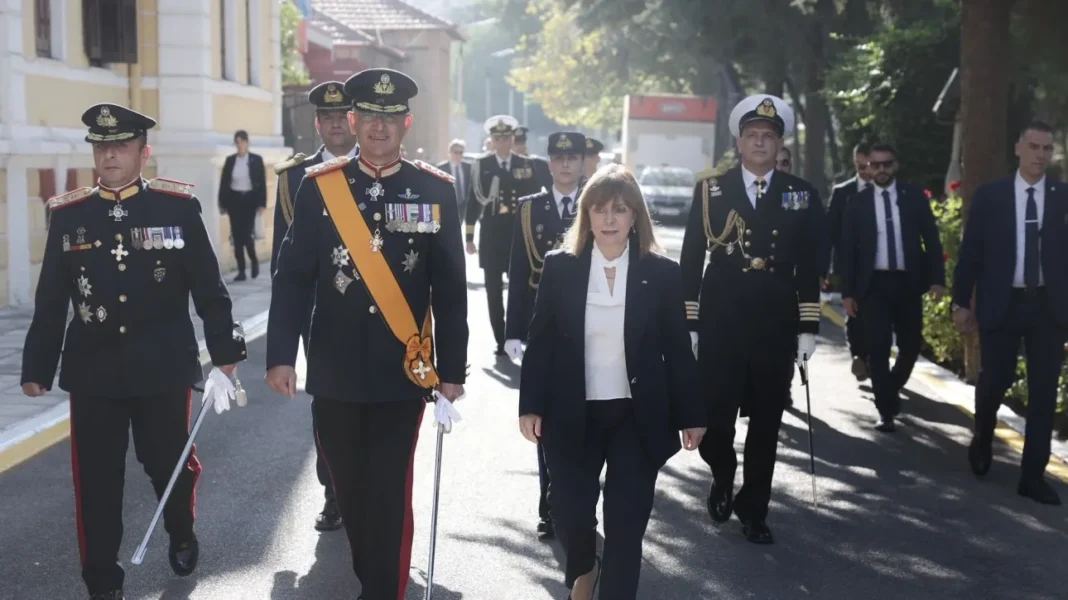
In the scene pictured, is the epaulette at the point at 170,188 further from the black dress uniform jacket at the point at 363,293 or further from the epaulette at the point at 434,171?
the epaulette at the point at 434,171

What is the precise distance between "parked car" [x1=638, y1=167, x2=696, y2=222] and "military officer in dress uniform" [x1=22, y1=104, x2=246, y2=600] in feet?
111

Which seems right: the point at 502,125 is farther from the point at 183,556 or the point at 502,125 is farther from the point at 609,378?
the point at 609,378

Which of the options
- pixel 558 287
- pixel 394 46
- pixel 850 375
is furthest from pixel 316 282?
pixel 394 46

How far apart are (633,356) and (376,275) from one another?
957mm

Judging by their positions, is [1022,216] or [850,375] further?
[850,375]

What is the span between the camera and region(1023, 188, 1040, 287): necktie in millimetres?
7996

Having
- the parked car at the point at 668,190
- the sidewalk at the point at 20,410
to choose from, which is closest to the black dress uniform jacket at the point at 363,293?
the sidewalk at the point at 20,410

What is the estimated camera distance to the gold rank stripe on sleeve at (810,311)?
7206mm

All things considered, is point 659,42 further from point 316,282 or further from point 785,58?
point 316,282

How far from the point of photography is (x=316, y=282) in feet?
18.1

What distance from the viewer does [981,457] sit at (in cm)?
858

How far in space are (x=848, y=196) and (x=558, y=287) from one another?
6.29 metres

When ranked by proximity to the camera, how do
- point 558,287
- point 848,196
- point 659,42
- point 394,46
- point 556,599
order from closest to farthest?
point 558,287 < point 556,599 < point 848,196 < point 659,42 < point 394,46

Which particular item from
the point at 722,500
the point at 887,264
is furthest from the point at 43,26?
the point at 722,500
